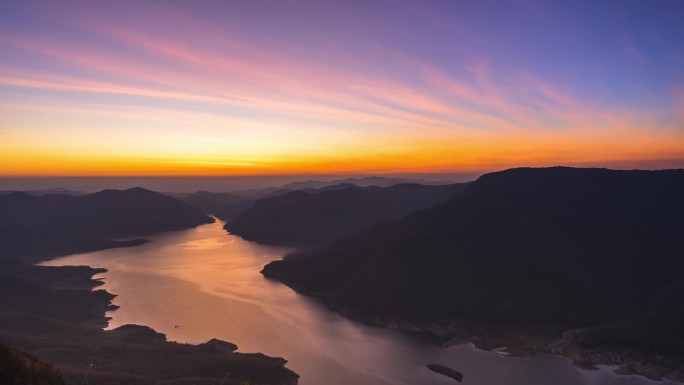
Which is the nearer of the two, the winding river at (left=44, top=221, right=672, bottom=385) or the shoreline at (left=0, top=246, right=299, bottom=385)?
the shoreline at (left=0, top=246, right=299, bottom=385)

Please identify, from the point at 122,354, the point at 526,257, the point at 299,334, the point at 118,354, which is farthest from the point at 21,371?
the point at 526,257

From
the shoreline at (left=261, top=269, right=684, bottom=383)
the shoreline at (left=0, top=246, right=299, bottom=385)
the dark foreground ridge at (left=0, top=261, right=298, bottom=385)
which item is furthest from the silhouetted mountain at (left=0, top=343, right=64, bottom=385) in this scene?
the shoreline at (left=261, top=269, right=684, bottom=383)

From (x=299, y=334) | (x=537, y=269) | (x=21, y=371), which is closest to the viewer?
(x=21, y=371)

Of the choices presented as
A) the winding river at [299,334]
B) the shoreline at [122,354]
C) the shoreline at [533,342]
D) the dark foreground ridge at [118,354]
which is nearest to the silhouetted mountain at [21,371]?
the dark foreground ridge at [118,354]

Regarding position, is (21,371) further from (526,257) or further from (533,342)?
(526,257)

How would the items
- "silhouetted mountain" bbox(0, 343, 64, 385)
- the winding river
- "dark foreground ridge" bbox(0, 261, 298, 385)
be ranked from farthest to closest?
the winding river
"dark foreground ridge" bbox(0, 261, 298, 385)
"silhouetted mountain" bbox(0, 343, 64, 385)

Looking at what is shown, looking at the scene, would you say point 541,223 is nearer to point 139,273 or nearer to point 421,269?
point 421,269

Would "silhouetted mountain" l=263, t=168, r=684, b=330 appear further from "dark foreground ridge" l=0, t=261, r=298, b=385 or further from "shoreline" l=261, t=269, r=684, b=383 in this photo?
"dark foreground ridge" l=0, t=261, r=298, b=385
